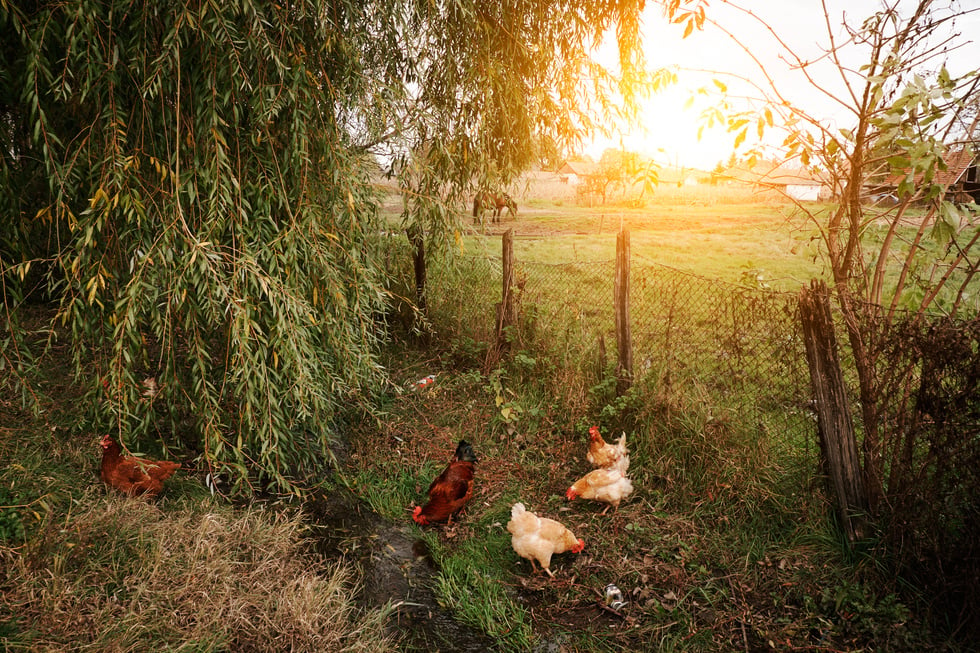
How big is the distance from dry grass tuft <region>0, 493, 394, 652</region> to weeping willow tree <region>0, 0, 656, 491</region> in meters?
0.51

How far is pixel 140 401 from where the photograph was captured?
11.1 ft

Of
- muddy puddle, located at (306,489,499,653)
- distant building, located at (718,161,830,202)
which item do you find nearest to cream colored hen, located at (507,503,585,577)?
muddy puddle, located at (306,489,499,653)

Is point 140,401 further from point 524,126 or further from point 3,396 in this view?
point 524,126

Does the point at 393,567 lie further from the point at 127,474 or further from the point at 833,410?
the point at 833,410

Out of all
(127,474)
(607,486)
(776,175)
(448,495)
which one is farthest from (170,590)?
(776,175)

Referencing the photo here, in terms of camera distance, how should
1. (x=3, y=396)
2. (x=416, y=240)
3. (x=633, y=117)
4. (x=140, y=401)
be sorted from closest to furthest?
(x=140, y=401), (x=3, y=396), (x=633, y=117), (x=416, y=240)

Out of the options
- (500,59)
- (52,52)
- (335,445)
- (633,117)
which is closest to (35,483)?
Answer: (335,445)

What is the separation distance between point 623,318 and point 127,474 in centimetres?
376

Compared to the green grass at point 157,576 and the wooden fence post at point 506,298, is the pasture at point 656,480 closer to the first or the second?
the wooden fence post at point 506,298

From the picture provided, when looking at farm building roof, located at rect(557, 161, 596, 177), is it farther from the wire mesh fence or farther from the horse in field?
the wire mesh fence

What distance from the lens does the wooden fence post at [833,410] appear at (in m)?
3.10

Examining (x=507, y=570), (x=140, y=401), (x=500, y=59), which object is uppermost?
(x=500, y=59)

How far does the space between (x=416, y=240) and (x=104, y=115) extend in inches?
122

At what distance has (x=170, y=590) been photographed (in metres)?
2.80
